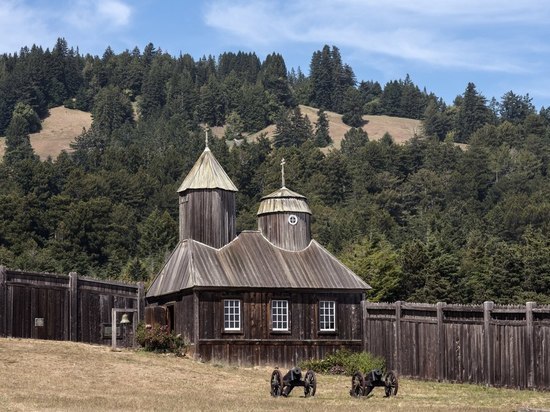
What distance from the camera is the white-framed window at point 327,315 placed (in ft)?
158

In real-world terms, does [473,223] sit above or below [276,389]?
above

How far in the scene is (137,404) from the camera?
29.6m

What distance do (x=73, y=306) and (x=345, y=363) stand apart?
11107 mm

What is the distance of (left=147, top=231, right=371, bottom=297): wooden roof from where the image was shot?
46.8m

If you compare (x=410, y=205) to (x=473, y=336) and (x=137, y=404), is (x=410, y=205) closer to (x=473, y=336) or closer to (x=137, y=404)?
(x=473, y=336)

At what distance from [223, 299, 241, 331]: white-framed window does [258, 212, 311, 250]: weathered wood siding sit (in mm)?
4539

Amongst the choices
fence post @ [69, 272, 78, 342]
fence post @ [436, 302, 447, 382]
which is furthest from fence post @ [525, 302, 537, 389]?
fence post @ [69, 272, 78, 342]

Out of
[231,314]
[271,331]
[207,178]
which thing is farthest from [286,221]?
[231,314]


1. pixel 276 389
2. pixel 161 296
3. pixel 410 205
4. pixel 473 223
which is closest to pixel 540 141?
pixel 410 205

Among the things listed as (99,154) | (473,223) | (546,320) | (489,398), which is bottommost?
(489,398)

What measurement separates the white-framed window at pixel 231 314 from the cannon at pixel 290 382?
13230 mm

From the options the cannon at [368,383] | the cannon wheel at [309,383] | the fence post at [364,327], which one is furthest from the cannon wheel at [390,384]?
the fence post at [364,327]

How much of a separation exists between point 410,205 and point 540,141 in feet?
138

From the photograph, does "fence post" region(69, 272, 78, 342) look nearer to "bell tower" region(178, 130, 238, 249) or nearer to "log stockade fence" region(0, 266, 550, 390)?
"log stockade fence" region(0, 266, 550, 390)
